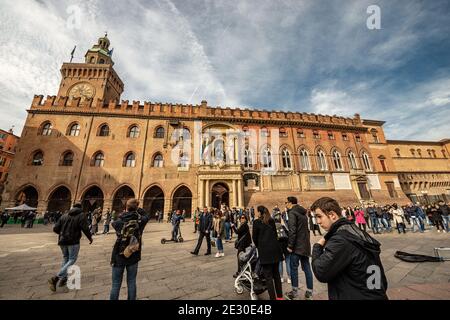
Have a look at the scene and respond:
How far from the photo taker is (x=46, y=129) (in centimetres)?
2058

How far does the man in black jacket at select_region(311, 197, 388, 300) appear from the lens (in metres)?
1.52

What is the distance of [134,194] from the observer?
19.5m

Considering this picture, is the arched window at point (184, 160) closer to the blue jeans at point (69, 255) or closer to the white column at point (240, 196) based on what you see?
the white column at point (240, 196)

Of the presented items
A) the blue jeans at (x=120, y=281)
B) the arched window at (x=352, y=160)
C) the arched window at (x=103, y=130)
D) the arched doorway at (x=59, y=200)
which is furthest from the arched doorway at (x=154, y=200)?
the arched window at (x=352, y=160)

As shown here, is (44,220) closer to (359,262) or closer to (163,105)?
(163,105)

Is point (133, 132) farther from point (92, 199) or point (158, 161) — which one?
point (92, 199)

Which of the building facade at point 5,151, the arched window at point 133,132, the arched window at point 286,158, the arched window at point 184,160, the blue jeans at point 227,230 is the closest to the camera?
the blue jeans at point 227,230

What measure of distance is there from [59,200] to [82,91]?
573 inches

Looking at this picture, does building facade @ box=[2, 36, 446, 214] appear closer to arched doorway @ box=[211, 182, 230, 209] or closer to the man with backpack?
arched doorway @ box=[211, 182, 230, 209]

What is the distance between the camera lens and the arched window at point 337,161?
79.7 ft

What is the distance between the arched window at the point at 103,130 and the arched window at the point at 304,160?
23.8 metres

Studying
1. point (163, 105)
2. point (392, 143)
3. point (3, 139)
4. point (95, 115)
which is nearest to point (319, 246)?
point (163, 105)

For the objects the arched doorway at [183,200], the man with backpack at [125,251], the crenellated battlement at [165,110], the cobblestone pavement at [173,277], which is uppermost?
the crenellated battlement at [165,110]

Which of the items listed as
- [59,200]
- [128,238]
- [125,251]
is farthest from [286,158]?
[59,200]
